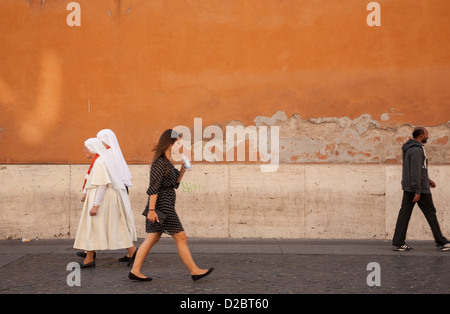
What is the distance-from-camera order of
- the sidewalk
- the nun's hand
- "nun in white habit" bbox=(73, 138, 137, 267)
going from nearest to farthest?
the sidewalk → the nun's hand → "nun in white habit" bbox=(73, 138, 137, 267)

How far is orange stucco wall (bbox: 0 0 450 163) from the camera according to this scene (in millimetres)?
9945

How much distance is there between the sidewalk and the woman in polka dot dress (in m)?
0.27

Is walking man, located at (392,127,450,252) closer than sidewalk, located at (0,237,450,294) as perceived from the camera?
No

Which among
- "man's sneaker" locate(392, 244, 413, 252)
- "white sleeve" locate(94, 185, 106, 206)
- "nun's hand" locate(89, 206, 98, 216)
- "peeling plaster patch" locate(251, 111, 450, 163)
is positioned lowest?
"man's sneaker" locate(392, 244, 413, 252)

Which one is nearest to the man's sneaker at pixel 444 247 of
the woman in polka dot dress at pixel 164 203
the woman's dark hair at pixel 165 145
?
the woman in polka dot dress at pixel 164 203

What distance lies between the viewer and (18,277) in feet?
22.2

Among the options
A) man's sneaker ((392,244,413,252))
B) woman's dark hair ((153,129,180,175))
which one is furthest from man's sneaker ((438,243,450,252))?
woman's dark hair ((153,129,180,175))

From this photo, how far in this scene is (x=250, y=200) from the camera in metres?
9.80

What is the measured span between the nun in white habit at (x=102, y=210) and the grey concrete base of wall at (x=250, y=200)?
7.29ft

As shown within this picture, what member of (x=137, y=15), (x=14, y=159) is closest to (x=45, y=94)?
(x=14, y=159)

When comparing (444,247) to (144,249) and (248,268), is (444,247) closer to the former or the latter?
(248,268)

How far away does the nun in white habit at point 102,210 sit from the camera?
24.3 ft

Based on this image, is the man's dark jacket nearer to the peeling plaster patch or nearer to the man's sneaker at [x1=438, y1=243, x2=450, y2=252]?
the man's sneaker at [x1=438, y1=243, x2=450, y2=252]
